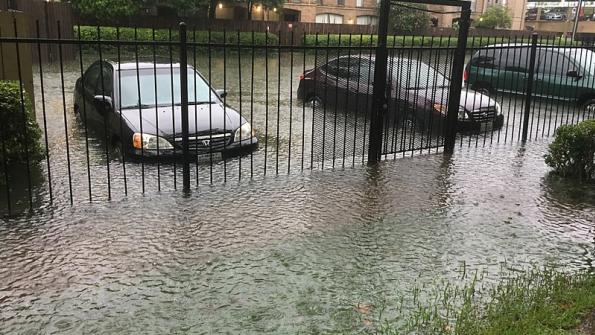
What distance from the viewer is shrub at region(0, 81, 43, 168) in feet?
19.6

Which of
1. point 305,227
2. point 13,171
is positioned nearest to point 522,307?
point 305,227

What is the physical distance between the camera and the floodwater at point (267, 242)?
3.85m

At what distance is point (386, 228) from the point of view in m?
5.53

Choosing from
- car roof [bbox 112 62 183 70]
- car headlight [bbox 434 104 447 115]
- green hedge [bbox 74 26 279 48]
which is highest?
green hedge [bbox 74 26 279 48]

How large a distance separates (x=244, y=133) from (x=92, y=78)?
3.19 meters

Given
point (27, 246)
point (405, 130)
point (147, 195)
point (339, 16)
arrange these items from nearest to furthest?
point (27, 246)
point (147, 195)
point (405, 130)
point (339, 16)

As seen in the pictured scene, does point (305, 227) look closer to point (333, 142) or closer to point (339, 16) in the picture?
point (333, 142)

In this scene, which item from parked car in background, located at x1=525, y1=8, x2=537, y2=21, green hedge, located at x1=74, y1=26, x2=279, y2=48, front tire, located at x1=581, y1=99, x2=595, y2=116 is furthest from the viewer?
parked car in background, located at x1=525, y1=8, x2=537, y2=21

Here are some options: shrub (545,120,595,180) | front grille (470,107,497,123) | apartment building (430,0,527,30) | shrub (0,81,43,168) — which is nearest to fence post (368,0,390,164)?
shrub (545,120,595,180)

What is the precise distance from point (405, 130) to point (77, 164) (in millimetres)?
4753

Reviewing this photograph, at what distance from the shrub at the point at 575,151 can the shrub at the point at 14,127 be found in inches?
263

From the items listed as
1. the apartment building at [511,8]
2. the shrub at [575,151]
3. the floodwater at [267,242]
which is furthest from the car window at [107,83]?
the apartment building at [511,8]

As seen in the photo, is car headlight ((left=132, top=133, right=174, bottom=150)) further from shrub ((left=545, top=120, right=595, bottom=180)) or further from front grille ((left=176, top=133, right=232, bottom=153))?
shrub ((left=545, top=120, right=595, bottom=180))

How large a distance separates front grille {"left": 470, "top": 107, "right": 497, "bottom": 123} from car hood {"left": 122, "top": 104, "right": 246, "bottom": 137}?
15.2ft
